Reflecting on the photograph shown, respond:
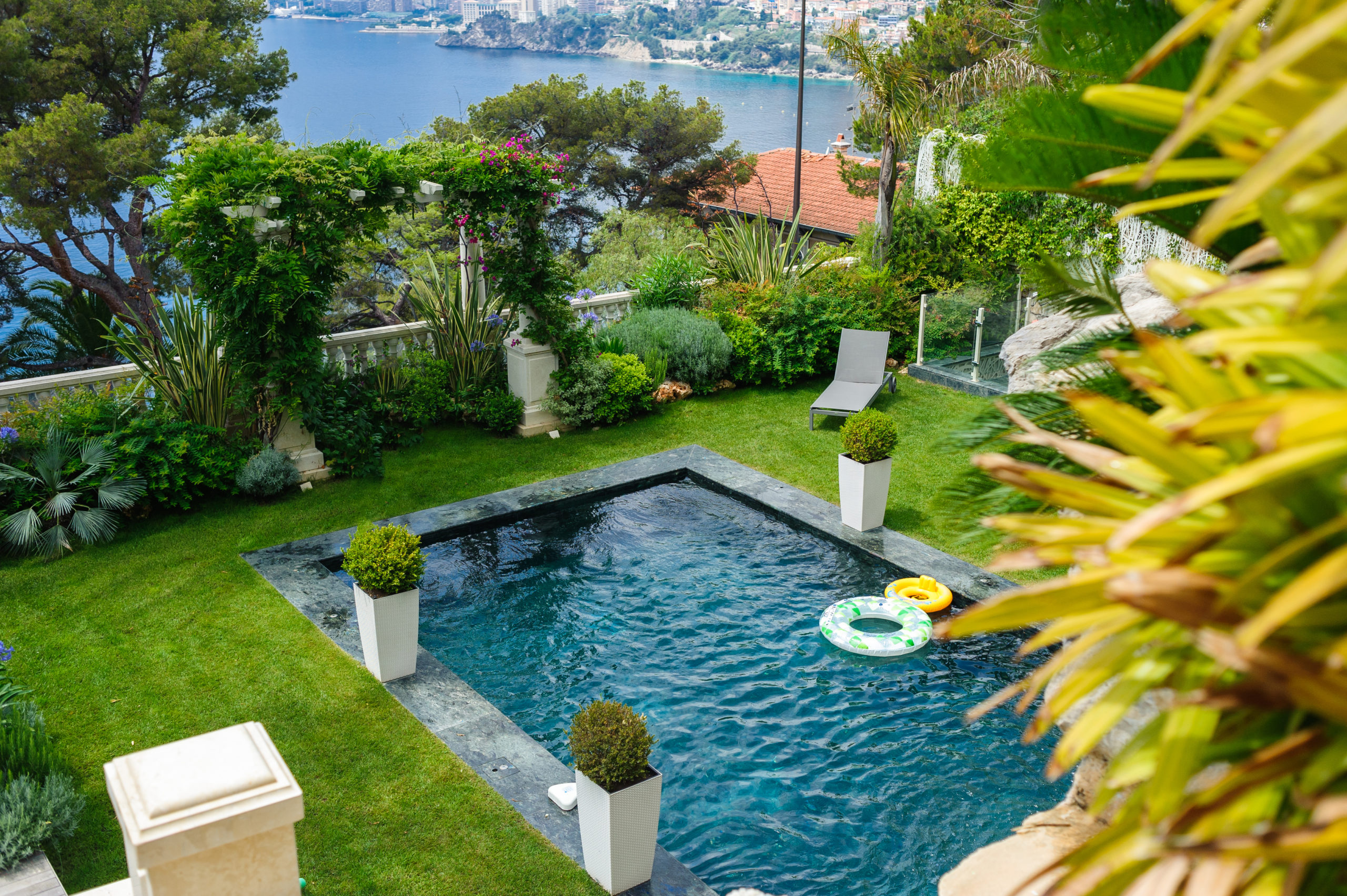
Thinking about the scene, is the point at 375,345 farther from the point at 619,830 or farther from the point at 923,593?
the point at 619,830

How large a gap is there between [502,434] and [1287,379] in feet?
31.4

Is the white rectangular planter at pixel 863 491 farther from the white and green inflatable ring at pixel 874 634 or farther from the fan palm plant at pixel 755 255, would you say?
the fan palm plant at pixel 755 255

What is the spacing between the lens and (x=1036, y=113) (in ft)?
11.4

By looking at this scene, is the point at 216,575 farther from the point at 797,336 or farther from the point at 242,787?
the point at 797,336

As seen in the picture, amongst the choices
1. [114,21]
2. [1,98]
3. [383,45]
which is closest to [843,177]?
[114,21]

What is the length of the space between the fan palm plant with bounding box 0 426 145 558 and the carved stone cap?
17.4 feet

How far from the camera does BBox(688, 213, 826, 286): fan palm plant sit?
13.0 meters

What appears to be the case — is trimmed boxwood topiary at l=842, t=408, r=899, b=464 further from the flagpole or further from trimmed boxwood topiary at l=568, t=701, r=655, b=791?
the flagpole

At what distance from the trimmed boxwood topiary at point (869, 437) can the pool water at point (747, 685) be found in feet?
2.75

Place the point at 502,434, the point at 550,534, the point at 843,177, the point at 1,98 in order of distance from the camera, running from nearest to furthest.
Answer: the point at 550,534 < the point at 502,434 < the point at 1,98 < the point at 843,177

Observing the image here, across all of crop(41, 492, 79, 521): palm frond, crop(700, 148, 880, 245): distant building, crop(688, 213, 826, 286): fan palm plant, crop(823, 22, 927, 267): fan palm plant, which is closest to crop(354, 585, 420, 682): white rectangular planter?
crop(41, 492, 79, 521): palm frond

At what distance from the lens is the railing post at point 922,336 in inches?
484

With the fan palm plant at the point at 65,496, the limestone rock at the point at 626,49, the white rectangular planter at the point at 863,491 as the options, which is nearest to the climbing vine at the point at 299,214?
the fan palm plant at the point at 65,496

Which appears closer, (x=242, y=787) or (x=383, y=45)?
(x=242, y=787)
